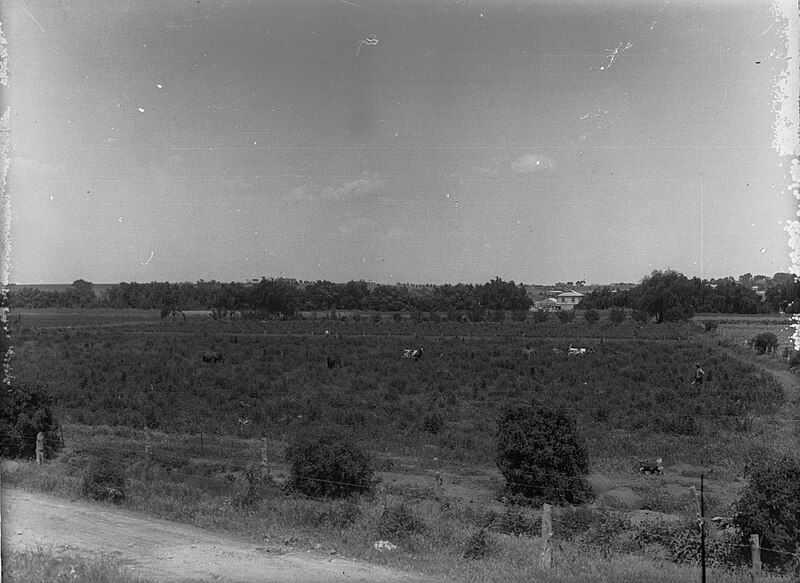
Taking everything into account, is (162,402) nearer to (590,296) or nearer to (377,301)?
(377,301)

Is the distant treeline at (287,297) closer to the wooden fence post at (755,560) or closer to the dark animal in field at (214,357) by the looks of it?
the dark animal in field at (214,357)

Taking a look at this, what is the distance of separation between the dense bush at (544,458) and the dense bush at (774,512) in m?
4.26

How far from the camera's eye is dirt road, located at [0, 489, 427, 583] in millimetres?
8430

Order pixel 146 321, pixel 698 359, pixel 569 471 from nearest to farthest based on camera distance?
1. pixel 569 471
2. pixel 698 359
3. pixel 146 321

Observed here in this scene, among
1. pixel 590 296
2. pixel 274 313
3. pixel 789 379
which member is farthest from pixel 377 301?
pixel 789 379

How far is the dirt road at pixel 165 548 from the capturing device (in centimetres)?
843

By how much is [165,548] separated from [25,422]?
8858 millimetres

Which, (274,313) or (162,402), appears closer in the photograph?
(162,402)

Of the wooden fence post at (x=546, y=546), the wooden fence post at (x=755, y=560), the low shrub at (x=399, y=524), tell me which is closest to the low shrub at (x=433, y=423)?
the low shrub at (x=399, y=524)

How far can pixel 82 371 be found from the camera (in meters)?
30.6

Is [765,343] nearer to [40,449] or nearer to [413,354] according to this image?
[413,354]

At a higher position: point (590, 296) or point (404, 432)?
point (590, 296)

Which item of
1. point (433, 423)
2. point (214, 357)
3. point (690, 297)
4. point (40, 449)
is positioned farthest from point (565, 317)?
point (40, 449)

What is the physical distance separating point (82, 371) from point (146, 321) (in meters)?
28.3
